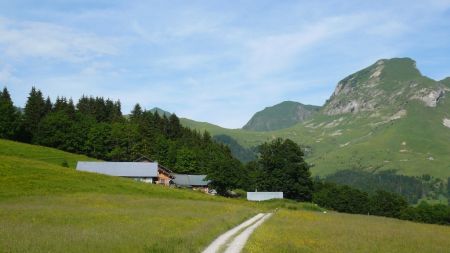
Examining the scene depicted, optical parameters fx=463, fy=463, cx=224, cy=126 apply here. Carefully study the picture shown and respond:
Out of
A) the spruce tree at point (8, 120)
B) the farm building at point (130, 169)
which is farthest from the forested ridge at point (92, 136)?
the farm building at point (130, 169)

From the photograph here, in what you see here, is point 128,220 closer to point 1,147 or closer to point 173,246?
point 173,246

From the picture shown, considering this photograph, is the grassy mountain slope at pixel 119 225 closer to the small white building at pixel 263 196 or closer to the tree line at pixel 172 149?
the small white building at pixel 263 196

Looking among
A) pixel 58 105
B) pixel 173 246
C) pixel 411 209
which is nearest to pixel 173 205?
pixel 173 246

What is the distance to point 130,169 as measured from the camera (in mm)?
118938

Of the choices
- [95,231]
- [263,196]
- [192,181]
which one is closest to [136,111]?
[192,181]

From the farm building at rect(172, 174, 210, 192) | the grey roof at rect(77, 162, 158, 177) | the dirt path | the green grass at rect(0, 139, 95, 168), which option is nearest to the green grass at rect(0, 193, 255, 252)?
the dirt path

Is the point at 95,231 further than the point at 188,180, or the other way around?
the point at 188,180

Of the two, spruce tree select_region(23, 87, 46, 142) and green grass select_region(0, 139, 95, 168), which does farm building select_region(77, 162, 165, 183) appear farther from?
spruce tree select_region(23, 87, 46, 142)

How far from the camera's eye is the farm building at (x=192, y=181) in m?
135

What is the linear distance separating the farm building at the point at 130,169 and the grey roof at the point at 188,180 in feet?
48.5

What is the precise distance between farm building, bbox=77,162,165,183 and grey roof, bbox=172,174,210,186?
14.8 meters

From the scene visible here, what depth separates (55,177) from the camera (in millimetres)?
75812

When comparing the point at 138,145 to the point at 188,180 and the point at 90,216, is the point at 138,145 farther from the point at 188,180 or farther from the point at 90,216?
the point at 90,216

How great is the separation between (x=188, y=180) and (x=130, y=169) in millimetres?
24324
